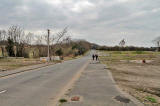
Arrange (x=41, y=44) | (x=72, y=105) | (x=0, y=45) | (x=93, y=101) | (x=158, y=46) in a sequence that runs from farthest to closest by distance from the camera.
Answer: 1. (x=158, y=46)
2. (x=41, y=44)
3. (x=0, y=45)
4. (x=93, y=101)
5. (x=72, y=105)

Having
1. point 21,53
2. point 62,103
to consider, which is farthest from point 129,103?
point 21,53

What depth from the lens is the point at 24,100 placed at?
21.2ft

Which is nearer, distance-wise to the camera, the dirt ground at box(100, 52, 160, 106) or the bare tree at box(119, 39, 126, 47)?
the dirt ground at box(100, 52, 160, 106)

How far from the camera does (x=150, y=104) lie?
235 inches

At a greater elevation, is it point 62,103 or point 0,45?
point 0,45

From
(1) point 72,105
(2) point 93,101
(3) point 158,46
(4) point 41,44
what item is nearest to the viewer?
(1) point 72,105

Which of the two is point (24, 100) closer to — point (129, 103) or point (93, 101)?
point (93, 101)

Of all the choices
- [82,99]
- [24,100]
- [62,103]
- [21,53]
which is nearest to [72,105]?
[62,103]

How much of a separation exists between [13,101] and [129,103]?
4.57m

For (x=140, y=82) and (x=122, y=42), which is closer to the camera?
(x=140, y=82)

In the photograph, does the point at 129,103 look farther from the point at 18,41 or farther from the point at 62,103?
the point at 18,41

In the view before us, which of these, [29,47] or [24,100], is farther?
[29,47]

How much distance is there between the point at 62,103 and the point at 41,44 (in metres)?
58.8

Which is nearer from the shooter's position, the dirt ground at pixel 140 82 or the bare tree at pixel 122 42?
the dirt ground at pixel 140 82
